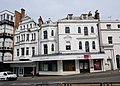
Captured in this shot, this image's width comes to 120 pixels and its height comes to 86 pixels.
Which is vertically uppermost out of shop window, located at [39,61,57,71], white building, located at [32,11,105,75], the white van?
white building, located at [32,11,105,75]

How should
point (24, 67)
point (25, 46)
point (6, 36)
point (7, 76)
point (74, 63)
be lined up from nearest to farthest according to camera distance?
point (7, 76)
point (74, 63)
point (24, 67)
point (25, 46)
point (6, 36)

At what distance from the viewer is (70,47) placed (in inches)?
1471

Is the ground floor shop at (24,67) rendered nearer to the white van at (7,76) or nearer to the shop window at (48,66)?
the shop window at (48,66)

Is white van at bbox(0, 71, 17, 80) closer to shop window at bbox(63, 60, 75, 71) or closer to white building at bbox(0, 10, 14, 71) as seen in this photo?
white building at bbox(0, 10, 14, 71)

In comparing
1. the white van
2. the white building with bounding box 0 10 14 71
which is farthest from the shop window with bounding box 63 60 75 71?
the white building with bounding box 0 10 14 71

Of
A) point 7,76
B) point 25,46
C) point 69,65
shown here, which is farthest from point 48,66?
point 7,76

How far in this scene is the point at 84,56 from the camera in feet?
115

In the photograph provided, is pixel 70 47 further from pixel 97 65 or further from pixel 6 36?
pixel 6 36

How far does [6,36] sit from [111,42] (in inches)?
1016

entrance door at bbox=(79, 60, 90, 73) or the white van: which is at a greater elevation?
entrance door at bbox=(79, 60, 90, 73)

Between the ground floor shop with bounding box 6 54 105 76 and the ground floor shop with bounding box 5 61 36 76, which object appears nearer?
the ground floor shop with bounding box 6 54 105 76

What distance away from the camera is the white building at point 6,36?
43.4 meters

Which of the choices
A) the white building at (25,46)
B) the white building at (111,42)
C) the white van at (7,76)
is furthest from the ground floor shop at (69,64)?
the white van at (7,76)

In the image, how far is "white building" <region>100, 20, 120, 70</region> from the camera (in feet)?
121
